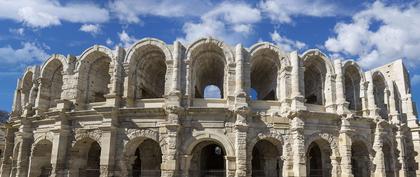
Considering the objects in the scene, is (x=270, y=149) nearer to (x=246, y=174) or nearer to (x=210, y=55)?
(x=246, y=174)

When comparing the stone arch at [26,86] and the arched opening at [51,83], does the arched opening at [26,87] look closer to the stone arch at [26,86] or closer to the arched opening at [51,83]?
the stone arch at [26,86]

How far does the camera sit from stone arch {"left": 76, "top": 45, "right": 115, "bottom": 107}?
58.5 ft

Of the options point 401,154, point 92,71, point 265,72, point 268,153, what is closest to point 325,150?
point 268,153

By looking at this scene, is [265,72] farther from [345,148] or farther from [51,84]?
[51,84]

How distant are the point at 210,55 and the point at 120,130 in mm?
5524

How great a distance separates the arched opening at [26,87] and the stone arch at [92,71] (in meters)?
4.86

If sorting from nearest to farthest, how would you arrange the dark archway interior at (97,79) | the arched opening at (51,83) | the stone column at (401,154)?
the dark archway interior at (97,79) → the arched opening at (51,83) → the stone column at (401,154)

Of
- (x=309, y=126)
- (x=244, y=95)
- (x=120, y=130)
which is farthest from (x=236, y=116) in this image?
(x=120, y=130)

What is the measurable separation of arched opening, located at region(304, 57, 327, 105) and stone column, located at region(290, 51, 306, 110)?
0.98 metres

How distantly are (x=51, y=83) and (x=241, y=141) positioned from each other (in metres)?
10.8

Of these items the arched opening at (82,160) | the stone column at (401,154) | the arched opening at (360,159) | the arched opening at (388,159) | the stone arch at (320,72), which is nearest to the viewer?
the arched opening at (82,160)

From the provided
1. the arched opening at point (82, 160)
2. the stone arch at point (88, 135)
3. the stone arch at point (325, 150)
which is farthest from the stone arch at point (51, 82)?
the stone arch at point (325, 150)

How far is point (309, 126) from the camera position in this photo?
16672mm

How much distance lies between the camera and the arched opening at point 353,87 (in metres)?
19.4
